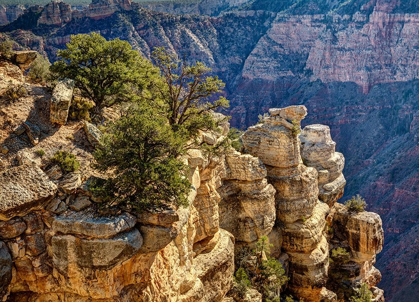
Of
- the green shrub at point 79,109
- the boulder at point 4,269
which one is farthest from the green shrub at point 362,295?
the boulder at point 4,269

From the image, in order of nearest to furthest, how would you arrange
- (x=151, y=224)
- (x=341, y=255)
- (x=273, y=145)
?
(x=151, y=224) < (x=273, y=145) < (x=341, y=255)

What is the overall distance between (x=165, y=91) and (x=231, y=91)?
100109 millimetres

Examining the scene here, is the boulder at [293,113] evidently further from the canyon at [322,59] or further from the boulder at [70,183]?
the canyon at [322,59]

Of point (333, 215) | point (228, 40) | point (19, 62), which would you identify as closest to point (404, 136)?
point (228, 40)

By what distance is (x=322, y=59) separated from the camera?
11850cm

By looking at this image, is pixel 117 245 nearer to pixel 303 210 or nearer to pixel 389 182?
pixel 303 210

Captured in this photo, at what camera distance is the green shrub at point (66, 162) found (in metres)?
17.5

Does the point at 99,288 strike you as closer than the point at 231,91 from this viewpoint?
Yes

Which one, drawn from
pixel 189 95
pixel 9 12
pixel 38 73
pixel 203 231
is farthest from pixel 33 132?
pixel 9 12

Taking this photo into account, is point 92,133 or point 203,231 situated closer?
point 92,133

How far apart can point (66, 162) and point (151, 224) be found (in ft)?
14.0

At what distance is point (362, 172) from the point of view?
94062 mm

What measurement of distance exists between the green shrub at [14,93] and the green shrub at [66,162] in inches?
180

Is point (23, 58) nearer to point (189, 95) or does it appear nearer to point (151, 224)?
point (189, 95)
